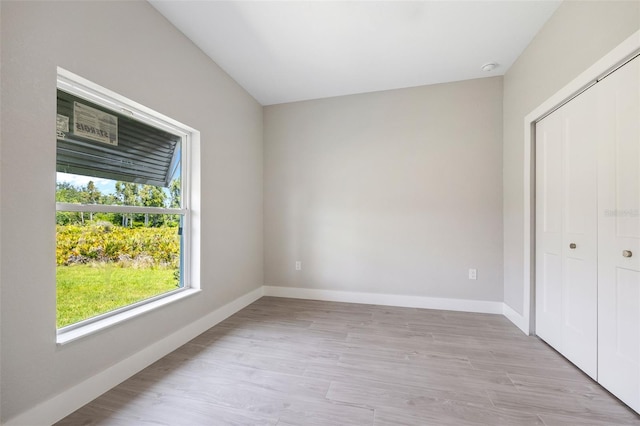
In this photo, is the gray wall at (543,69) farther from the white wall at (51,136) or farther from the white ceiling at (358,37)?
the white wall at (51,136)

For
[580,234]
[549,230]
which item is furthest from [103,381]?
[549,230]

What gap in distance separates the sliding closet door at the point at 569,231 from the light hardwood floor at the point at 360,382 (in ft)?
0.74

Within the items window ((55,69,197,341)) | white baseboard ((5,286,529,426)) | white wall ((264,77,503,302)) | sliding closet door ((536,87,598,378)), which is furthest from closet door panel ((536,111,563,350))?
window ((55,69,197,341))

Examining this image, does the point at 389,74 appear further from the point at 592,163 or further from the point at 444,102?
the point at 592,163

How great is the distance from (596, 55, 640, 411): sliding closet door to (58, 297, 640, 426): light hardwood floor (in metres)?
0.21

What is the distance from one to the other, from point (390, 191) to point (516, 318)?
1.87 metres

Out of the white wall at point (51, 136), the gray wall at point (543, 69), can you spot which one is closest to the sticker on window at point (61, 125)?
the white wall at point (51, 136)

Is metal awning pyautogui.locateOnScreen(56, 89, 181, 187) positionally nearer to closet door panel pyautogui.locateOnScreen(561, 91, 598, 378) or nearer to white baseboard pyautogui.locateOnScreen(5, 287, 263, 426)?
white baseboard pyautogui.locateOnScreen(5, 287, 263, 426)

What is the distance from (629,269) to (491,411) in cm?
114

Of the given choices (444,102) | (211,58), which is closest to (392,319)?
(444,102)

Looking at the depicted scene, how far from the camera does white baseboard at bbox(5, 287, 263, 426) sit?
4.22ft

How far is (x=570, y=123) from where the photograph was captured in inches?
75.5

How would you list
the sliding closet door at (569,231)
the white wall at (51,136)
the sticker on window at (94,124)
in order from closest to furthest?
1. the white wall at (51,136)
2. the sticker on window at (94,124)
3. the sliding closet door at (569,231)

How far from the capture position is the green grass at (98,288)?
1.53 meters
